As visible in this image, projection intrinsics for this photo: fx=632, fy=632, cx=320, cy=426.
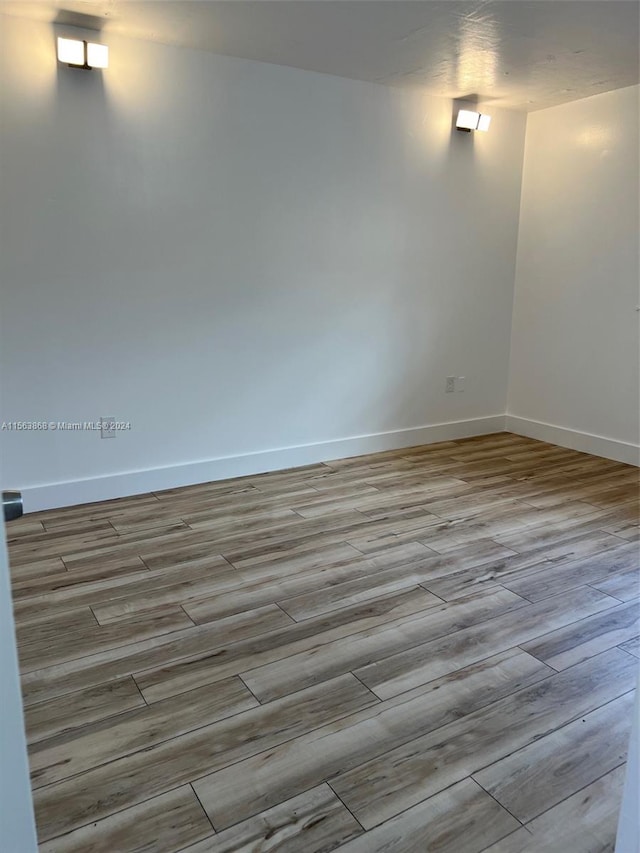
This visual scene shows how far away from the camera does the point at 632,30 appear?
9.90ft

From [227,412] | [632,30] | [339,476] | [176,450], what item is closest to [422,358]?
[339,476]

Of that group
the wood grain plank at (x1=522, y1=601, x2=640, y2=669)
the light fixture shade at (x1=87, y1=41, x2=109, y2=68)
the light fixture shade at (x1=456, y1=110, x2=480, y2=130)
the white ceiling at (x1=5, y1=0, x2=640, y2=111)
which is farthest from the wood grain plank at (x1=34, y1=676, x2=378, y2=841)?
the light fixture shade at (x1=456, y1=110, x2=480, y2=130)

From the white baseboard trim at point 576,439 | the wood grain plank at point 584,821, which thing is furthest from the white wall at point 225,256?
the wood grain plank at point 584,821

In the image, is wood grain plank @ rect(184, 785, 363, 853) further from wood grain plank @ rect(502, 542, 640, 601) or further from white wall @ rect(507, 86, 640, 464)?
white wall @ rect(507, 86, 640, 464)

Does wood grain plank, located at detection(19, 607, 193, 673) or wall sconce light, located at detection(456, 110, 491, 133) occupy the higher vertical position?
Result: wall sconce light, located at detection(456, 110, 491, 133)

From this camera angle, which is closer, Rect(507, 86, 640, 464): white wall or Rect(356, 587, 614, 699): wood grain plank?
Rect(356, 587, 614, 699): wood grain plank

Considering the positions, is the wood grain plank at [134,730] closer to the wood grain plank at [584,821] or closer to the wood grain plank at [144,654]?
the wood grain plank at [144,654]

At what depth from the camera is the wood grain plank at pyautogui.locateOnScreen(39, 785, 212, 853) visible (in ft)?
4.89

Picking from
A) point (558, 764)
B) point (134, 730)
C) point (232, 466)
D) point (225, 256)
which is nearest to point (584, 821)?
point (558, 764)

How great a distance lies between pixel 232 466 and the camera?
4.02 metres

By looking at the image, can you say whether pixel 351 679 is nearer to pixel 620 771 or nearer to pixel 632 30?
pixel 620 771

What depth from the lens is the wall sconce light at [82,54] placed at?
2979 mm

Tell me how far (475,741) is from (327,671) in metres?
0.53

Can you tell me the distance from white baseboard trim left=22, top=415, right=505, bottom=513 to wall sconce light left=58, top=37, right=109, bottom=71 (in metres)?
2.11
